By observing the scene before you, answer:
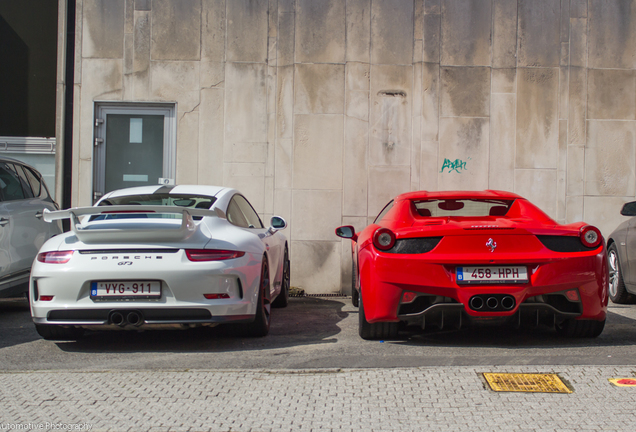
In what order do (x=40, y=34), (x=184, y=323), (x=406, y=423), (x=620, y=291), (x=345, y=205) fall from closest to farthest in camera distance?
1. (x=406, y=423)
2. (x=184, y=323)
3. (x=620, y=291)
4. (x=345, y=205)
5. (x=40, y=34)

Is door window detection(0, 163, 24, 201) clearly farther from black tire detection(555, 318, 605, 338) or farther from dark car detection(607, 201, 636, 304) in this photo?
dark car detection(607, 201, 636, 304)

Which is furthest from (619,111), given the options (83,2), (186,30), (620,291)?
(83,2)

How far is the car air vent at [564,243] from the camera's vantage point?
15.6ft

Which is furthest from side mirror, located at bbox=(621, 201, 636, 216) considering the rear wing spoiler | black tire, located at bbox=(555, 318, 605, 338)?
the rear wing spoiler

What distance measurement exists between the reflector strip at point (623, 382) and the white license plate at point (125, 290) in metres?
3.19

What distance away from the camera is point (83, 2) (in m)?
9.47

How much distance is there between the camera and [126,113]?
32.1ft

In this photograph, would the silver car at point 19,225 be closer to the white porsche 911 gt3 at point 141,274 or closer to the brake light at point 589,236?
the white porsche 911 gt3 at point 141,274

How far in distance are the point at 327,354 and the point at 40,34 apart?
890 cm

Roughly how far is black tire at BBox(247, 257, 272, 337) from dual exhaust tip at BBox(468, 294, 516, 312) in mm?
1760

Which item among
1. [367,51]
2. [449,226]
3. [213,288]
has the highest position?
[367,51]

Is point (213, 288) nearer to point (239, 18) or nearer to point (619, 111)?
point (239, 18)

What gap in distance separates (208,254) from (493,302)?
87.0 inches

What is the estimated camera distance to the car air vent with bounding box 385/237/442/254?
475 cm
